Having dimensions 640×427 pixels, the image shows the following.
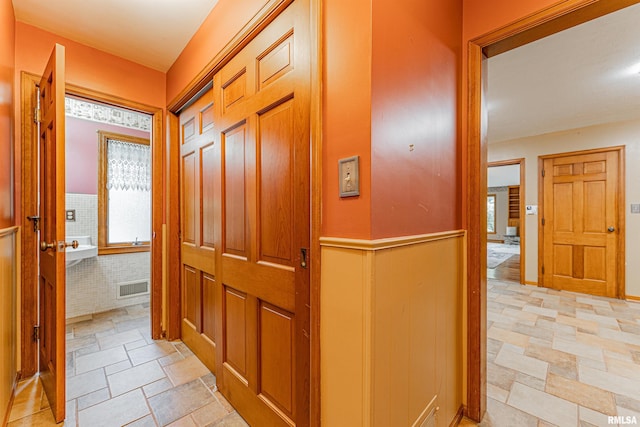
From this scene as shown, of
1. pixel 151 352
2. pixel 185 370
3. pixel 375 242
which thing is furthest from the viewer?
pixel 151 352

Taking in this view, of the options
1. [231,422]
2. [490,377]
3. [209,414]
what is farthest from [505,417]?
[209,414]

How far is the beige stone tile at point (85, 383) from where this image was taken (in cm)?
177

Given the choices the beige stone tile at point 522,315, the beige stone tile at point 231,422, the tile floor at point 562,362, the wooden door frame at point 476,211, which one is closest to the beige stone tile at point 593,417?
the tile floor at point 562,362

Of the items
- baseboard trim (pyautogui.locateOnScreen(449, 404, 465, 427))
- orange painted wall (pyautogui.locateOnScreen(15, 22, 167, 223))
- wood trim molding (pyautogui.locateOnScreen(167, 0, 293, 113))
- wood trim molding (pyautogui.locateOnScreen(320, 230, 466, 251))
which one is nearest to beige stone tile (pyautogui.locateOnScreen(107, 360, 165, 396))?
orange painted wall (pyautogui.locateOnScreen(15, 22, 167, 223))

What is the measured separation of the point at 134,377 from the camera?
6.35ft

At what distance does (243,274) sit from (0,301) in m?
1.26

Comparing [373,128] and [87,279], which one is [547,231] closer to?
[373,128]

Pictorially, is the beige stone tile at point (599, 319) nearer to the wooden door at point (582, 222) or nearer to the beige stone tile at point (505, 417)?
the wooden door at point (582, 222)

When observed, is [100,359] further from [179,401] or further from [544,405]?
[544,405]

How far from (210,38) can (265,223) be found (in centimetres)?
141

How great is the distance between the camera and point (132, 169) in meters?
3.44

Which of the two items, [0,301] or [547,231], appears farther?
[547,231]

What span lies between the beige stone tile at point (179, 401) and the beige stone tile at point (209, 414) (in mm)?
38

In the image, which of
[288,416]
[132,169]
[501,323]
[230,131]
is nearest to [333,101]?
[230,131]
